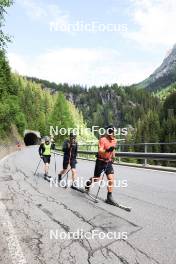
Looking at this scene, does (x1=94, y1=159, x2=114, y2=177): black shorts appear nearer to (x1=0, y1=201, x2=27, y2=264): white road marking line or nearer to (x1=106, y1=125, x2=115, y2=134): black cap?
(x1=106, y1=125, x2=115, y2=134): black cap

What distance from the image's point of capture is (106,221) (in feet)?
22.8

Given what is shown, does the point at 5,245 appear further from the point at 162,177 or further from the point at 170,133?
the point at 170,133

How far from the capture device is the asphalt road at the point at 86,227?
493 cm

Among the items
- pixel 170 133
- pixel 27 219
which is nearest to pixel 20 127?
pixel 170 133

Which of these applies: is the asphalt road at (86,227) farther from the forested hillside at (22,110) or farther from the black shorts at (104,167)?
the forested hillside at (22,110)

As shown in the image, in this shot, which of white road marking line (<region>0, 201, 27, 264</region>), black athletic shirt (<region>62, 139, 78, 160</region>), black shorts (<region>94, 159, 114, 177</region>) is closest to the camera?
white road marking line (<region>0, 201, 27, 264</region>)

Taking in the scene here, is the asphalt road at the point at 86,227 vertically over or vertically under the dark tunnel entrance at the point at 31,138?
under

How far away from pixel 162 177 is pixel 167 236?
26.0 ft

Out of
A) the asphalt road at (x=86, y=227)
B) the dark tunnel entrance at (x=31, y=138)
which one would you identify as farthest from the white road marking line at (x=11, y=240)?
the dark tunnel entrance at (x=31, y=138)

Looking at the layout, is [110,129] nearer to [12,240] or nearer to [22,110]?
[12,240]

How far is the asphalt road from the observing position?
4934 mm

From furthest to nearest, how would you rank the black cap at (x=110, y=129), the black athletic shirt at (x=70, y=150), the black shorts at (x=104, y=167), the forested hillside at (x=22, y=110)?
the forested hillside at (x=22, y=110) → the black athletic shirt at (x=70, y=150) → the black shorts at (x=104, y=167) → the black cap at (x=110, y=129)

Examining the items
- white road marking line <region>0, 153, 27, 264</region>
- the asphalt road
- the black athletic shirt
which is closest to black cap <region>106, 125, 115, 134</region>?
the asphalt road

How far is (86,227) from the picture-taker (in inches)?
256
